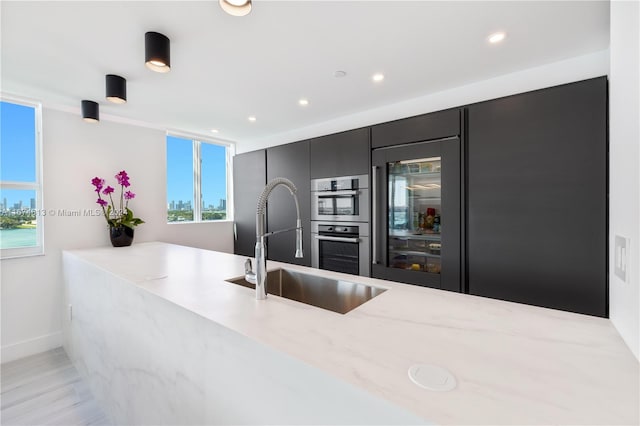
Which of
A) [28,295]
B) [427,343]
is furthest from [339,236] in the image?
[28,295]

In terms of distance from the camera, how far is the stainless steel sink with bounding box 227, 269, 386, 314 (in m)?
1.37

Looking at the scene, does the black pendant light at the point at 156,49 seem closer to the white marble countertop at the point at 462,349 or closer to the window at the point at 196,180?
the white marble countertop at the point at 462,349

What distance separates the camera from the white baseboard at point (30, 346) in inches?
96.2

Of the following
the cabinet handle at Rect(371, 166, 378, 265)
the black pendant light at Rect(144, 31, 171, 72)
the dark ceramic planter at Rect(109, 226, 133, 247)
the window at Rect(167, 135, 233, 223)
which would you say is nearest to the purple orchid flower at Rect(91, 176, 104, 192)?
the dark ceramic planter at Rect(109, 226, 133, 247)

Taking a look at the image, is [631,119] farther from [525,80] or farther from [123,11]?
[123,11]

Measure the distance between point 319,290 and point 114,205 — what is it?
278 centimetres

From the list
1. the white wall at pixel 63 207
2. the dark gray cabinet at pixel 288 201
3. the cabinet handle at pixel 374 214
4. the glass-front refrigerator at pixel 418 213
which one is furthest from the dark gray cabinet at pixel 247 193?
the glass-front refrigerator at pixel 418 213

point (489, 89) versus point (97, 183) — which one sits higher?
point (489, 89)

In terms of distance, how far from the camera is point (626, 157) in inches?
32.5

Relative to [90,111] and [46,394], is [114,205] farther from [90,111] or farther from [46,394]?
[46,394]

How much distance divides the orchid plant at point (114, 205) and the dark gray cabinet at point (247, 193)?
1.37 meters

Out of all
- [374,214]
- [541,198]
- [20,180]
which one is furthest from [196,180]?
[541,198]

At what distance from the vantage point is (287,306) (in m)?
1.07

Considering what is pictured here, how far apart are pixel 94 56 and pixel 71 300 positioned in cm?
198
